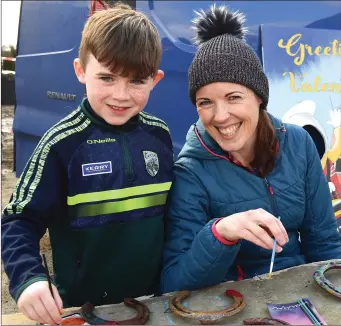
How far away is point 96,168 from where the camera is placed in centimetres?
150

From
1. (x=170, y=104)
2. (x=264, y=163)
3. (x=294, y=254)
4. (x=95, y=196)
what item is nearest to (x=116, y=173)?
(x=95, y=196)

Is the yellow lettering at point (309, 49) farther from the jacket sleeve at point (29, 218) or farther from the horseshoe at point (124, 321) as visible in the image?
the horseshoe at point (124, 321)

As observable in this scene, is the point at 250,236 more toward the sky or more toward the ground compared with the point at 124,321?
more toward the sky

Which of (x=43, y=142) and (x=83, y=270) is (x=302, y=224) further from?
(x=43, y=142)

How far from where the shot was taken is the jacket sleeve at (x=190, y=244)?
4.64 ft

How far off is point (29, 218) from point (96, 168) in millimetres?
250

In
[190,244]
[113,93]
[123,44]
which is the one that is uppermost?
[123,44]

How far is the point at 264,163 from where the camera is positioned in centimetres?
173

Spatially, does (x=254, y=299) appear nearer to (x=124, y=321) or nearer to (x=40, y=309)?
(x=124, y=321)

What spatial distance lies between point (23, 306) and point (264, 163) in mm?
926

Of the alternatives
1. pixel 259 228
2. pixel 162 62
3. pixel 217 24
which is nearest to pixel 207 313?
pixel 259 228

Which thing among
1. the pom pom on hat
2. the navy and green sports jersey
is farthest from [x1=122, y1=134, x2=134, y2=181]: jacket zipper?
the pom pom on hat

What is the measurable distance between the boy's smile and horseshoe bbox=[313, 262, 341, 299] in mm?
741

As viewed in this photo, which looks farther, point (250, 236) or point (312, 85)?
point (312, 85)
